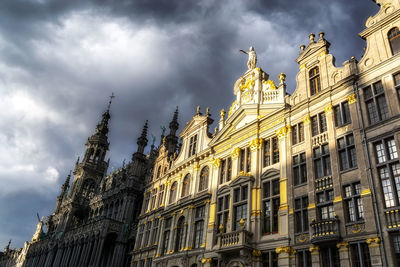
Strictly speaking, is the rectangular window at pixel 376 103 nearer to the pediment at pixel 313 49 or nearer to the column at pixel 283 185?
the pediment at pixel 313 49

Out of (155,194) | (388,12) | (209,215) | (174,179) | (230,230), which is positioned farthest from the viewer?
(155,194)

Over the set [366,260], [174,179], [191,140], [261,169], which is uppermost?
[191,140]

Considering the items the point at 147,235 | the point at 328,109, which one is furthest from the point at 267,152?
the point at 147,235

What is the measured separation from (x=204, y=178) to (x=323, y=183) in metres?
15.4

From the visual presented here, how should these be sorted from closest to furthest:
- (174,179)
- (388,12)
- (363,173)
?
1. (363,173)
2. (388,12)
3. (174,179)

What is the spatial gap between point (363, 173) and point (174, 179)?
78.8 feet

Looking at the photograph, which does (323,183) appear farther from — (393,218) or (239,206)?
(239,206)

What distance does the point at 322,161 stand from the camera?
77.7 feet

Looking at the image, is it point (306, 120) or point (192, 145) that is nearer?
point (306, 120)

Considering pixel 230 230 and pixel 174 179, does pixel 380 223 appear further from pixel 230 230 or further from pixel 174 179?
pixel 174 179

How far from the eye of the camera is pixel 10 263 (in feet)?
296

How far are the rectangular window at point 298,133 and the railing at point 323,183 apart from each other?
13.7ft

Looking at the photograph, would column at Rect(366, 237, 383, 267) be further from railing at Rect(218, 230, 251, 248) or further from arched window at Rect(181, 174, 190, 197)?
arched window at Rect(181, 174, 190, 197)

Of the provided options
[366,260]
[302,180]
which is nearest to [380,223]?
[366,260]
